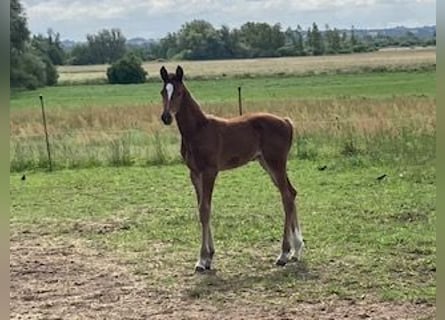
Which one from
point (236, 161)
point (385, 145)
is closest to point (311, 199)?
point (236, 161)

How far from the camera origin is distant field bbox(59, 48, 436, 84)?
4175 centimetres

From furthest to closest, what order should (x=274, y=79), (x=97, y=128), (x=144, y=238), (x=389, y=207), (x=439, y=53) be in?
(x=274, y=79)
(x=97, y=128)
(x=389, y=207)
(x=144, y=238)
(x=439, y=53)

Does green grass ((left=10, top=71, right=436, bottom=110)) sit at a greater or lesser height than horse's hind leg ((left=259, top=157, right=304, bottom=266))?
lesser

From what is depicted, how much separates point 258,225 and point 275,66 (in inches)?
1632

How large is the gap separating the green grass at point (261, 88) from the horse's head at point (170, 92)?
2112cm

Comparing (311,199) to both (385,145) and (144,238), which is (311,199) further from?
(385,145)

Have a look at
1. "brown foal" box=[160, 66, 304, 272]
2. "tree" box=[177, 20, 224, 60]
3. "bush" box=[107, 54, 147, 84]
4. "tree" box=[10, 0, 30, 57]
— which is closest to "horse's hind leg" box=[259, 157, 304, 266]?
"brown foal" box=[160, 66, 304, 272]

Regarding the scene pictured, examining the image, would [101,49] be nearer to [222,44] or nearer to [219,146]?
[222,44]

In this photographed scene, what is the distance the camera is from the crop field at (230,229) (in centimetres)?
471

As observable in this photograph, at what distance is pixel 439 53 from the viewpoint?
5.81 feet

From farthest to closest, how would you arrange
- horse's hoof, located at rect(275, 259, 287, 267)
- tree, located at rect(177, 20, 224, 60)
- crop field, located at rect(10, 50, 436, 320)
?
tree, located at rect(177, 20, 224, 60) → horse's hoof, located at rect(275, 259, 287, 267) → crop field, located at rect(10, 50, 436, 320)

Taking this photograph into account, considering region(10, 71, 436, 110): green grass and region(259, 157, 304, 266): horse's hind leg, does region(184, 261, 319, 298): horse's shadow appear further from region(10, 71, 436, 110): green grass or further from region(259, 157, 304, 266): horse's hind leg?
region(10, 71, 436, 110): green grass

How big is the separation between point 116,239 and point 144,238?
0.94ft

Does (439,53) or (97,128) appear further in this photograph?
(97,128)
